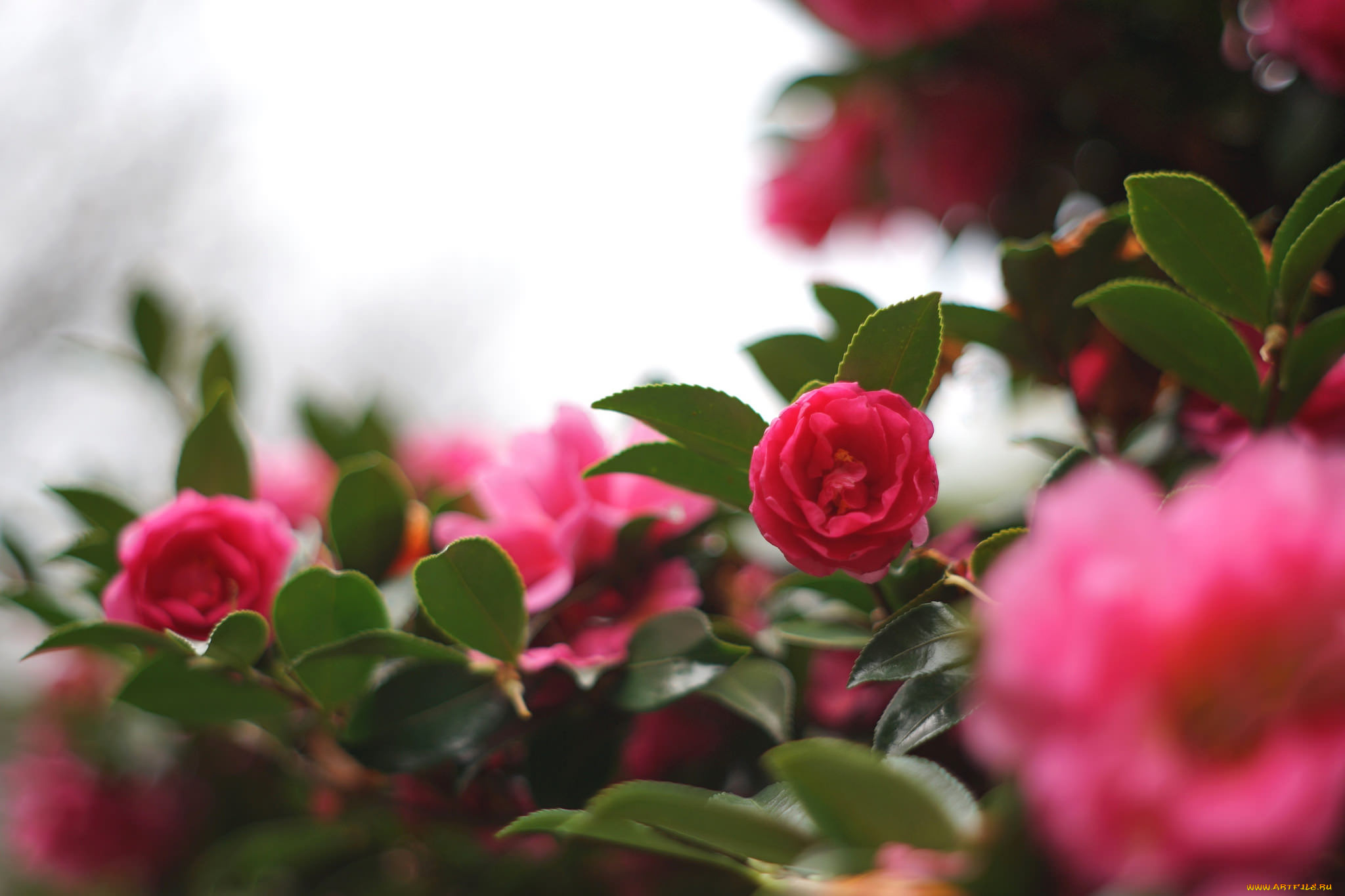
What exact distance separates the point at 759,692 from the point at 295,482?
0.61 m

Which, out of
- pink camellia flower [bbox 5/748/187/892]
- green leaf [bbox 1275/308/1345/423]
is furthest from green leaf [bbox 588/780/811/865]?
pink camellia flower [bbox 5/748/187/892]

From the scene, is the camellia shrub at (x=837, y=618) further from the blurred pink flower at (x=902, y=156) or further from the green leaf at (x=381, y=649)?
the blurred pink flower at (x=902, y=156)

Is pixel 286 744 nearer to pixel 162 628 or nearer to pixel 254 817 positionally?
pixel 162 628

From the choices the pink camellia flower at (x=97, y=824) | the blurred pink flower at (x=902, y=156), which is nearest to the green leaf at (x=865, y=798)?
the blurred pink flower at (x=902, y=156)

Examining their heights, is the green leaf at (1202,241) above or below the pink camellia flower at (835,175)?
below

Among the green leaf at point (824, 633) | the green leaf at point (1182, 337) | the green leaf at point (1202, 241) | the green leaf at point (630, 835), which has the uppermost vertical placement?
the green leaf at point (1202, 241)

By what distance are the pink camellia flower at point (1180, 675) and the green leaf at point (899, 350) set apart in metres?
0.14

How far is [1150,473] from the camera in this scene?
491mm

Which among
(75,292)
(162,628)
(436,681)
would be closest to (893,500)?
(436,681)

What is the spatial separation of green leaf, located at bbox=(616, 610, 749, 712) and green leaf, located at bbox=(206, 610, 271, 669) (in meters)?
0.17

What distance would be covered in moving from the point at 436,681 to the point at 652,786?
0.61 feet

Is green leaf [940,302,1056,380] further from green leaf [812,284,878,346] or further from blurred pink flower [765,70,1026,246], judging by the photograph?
blurred pink flower [765,70,1026,246]

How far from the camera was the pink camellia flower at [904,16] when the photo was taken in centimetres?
79

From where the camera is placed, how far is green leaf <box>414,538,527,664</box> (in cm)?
37
